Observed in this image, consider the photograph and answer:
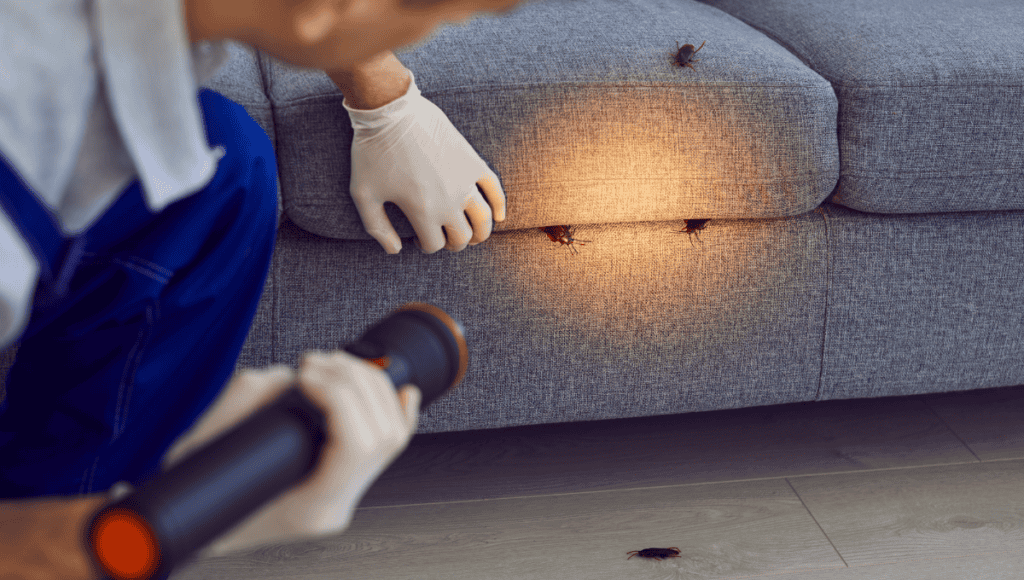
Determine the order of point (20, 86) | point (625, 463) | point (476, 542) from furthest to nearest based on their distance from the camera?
point (625, 463)
point (476, 542)
point (20, 86)

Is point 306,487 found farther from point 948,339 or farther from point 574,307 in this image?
point 948,339

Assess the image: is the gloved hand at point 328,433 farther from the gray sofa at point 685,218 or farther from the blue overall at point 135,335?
the gray sofa at point 685,218

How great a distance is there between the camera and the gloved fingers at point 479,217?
2.70ft

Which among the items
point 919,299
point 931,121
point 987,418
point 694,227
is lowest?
point 987,418

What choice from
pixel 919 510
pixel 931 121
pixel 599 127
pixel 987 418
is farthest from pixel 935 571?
pixel 599 127

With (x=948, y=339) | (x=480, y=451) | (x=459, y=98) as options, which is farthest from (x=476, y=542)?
(x=948, y=339)

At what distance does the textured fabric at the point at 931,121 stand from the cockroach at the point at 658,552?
0.46m

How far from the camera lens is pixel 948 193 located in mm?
919

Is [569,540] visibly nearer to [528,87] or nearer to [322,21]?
[528,87]

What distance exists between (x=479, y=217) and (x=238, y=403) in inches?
18.8

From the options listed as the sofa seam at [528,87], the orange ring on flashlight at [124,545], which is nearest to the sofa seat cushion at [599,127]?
the sofa seam at [528,87]

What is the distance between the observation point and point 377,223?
82 centimetres

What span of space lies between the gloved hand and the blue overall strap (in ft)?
0.46

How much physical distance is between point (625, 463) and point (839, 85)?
55cm
